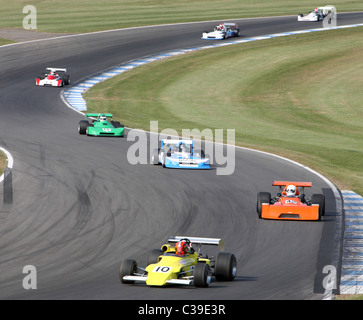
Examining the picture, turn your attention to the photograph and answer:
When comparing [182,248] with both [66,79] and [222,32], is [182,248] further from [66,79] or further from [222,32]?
[222,32]

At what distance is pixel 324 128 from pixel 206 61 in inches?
727

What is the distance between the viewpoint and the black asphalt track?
15627 mm

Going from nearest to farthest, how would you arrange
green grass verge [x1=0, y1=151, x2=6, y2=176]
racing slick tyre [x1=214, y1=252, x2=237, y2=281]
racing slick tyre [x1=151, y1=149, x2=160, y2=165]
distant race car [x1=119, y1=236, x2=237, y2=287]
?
distant race car [x1=119, y1=236, x2=237, y2=287]
racing slick tyre [x1=214, y1=252, x2=237, y2=281]
green grass verge [x1=0, y1=151, x2=6, y2=176]
racing slick tyre [x1=151, y1=149, x2=160, y2=165]

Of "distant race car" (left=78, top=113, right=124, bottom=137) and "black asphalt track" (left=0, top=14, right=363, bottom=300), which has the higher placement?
"distant race car" (left=78, top=113, right=124, bottom=137)

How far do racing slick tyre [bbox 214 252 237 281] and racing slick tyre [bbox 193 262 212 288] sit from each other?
0.57 meters

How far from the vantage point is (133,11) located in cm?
7731

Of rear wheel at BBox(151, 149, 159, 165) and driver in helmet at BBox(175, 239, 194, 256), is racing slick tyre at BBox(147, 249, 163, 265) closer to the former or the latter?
driver in helmet at BBox(175, 239, 194, 256)

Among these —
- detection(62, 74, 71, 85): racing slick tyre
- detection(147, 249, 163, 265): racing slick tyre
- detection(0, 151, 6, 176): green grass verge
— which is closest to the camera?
detection(147, 249, 163, 265): racing slick tyre

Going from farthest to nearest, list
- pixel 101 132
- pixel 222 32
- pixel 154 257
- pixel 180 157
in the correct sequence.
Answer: pixel 222 32, pixel 101 132, pixel 180 157, pixel 154 257

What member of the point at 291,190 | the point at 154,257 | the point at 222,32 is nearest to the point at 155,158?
the point at 291,190

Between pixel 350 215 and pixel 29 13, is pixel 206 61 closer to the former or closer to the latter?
pixel 29 13

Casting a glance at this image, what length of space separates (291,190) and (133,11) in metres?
57.7

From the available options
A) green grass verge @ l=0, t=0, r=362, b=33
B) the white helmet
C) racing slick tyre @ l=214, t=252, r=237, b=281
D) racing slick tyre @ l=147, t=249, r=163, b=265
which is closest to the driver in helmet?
racing slick tyre @ l=147, t=249, r=163, b=265

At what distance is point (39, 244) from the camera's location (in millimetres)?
18406
